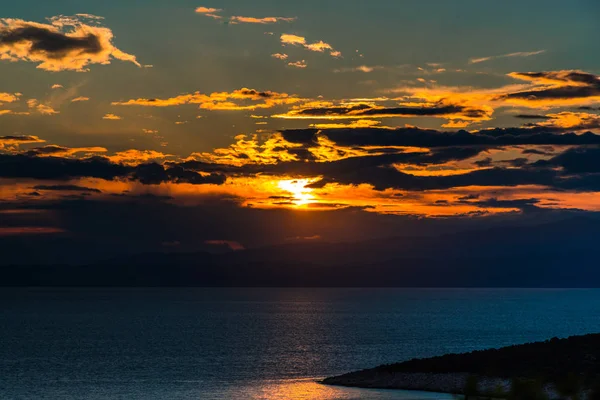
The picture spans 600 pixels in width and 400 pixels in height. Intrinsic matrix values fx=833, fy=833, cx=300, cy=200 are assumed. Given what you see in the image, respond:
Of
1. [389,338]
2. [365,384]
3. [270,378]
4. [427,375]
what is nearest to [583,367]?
[427,375]

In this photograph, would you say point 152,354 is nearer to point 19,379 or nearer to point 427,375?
point 19,379

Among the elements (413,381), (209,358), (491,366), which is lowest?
(209,358)

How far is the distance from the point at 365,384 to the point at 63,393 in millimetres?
31659

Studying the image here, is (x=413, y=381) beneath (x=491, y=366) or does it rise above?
beneath

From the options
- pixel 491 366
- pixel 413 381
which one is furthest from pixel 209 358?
pixel 491 366

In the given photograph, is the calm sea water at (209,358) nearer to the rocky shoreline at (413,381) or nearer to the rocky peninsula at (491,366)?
the rocky shoreline at (413,381)

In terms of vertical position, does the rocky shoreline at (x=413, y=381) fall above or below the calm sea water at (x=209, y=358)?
above

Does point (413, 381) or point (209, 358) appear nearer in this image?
point (413, 381)

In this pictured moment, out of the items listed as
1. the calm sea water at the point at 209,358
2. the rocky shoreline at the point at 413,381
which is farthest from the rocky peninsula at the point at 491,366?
the calm sea water at the point at 209,358

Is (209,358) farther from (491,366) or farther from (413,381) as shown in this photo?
(491,366)

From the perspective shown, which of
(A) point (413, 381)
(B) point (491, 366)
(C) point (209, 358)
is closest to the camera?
(B) point (491, 366)

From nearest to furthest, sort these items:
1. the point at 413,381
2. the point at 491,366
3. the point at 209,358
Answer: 1. the point at 491,366
2. the point at 413,381
3. the point at 209,358

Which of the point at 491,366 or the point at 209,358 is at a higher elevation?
the point at 491,366

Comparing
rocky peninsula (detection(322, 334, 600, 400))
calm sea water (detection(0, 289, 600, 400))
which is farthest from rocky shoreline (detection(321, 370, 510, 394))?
calm sea water (detection(0, 289, 600, 400))
